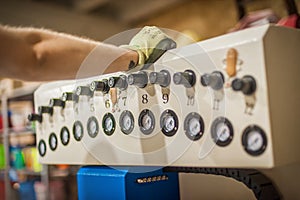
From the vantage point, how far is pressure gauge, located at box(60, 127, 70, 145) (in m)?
0.91

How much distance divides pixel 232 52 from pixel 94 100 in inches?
14.3

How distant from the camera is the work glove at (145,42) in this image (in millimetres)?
766

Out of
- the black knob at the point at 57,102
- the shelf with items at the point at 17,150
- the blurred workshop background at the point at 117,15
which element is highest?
the blurred workshop background at the point at 117,15

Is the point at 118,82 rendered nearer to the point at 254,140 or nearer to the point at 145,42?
the point at 145,42

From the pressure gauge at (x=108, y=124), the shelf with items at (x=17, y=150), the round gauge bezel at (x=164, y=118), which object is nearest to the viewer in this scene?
the round gauge bezel at (x=164, y=118)

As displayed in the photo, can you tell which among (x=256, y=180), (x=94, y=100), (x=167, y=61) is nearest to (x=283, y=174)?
(x=256, y=180)

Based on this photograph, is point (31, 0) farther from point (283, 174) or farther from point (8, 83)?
point (283, 174)

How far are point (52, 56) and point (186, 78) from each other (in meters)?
0.26

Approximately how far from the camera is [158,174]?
85 cm

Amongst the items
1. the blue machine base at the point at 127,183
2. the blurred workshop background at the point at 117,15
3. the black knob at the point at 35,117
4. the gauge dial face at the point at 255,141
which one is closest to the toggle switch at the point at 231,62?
the gauge dial face at the point at 255,141

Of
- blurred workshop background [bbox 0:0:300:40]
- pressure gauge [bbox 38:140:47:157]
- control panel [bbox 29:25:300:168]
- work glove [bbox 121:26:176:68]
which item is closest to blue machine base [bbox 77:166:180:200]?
control panel [bbox 29:25:300:168]

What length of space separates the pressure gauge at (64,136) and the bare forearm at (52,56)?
8.6 inches

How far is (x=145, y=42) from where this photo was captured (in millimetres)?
783

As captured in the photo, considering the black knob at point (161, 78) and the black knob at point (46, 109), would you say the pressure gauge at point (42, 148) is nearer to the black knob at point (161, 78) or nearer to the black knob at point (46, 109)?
the black knob at point (46, 109)
